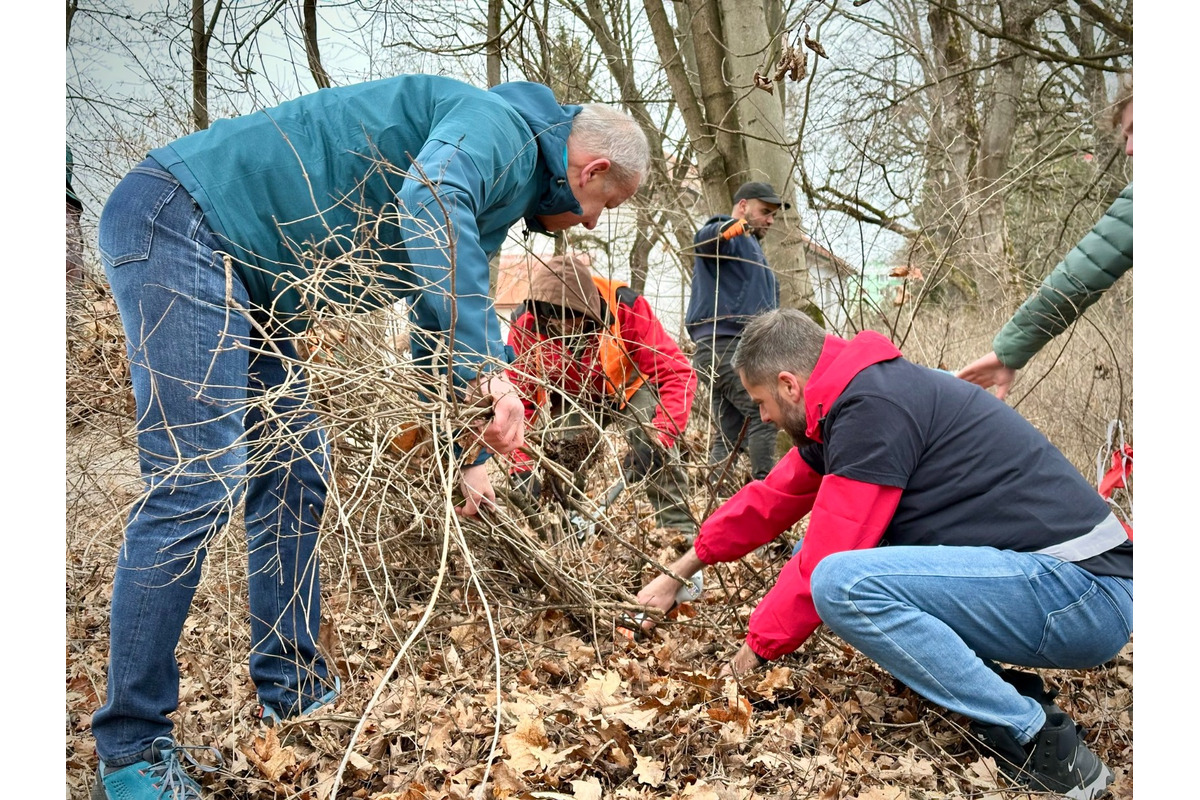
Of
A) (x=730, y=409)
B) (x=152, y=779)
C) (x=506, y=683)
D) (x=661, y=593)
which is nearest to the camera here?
(x=152, y=779)

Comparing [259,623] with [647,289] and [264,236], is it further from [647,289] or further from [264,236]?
[647,289]

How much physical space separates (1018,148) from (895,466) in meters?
8.51

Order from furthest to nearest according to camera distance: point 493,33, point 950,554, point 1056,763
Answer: point 493,33 < point 950,554 < point 1056,763

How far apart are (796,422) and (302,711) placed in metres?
1.60

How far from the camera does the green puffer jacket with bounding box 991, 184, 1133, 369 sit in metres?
3.01

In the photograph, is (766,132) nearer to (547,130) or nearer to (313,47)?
(313,47)

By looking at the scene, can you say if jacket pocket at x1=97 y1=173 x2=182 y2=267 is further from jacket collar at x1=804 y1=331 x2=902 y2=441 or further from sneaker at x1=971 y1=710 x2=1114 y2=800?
sneaker at x1=971 y1=710 x2=1114 y2=800

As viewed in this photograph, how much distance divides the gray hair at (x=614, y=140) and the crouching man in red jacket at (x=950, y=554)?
60 centimetres

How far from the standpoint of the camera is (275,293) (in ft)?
7.91

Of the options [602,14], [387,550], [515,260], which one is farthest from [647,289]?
[387,550]

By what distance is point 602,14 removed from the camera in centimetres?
745

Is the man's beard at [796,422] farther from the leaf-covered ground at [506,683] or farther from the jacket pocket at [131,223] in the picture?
the jacket pocket at [131,223]

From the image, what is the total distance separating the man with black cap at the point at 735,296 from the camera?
507 centimetres

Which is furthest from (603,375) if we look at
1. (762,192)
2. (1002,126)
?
(1002,126)
